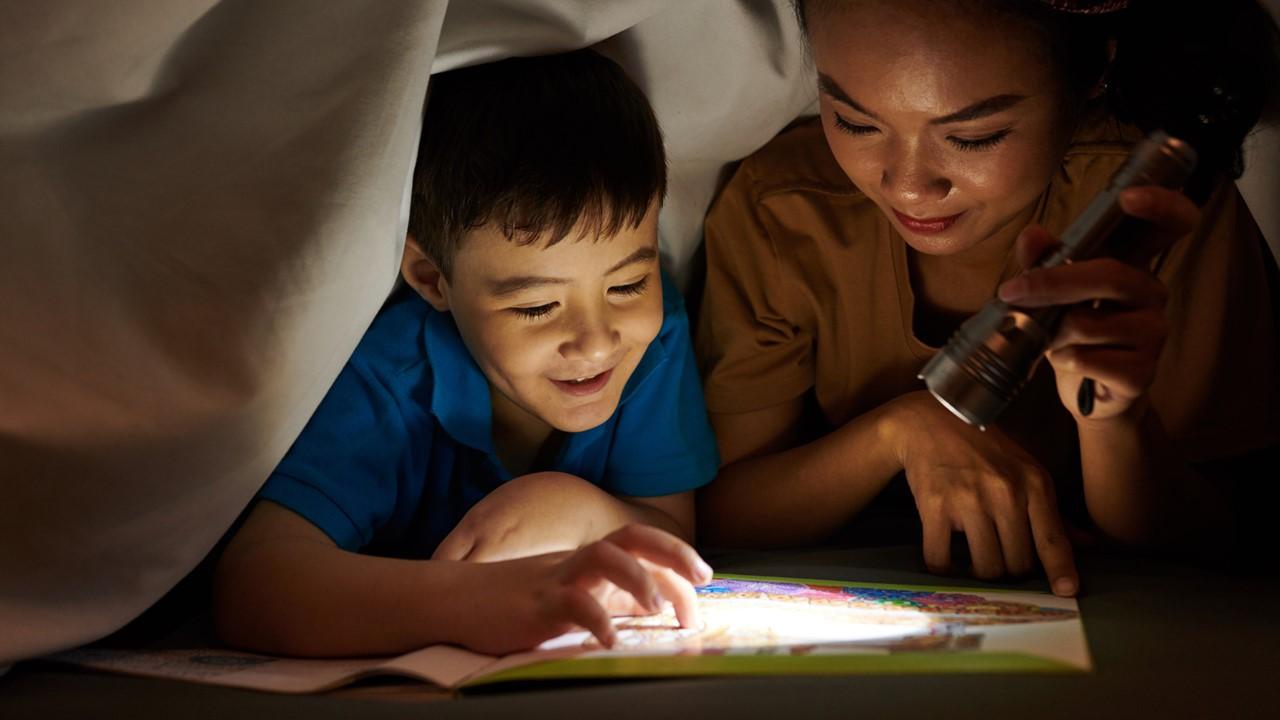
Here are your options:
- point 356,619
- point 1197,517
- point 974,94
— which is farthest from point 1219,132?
point 356,619

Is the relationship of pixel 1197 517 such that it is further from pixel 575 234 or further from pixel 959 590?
pixel 575 234

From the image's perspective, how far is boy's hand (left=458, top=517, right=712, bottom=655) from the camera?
2.44 ft

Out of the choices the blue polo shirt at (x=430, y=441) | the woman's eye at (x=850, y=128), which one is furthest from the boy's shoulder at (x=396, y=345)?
the woman's eye at (x=850, y=128)

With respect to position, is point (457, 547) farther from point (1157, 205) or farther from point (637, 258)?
point (1157, 205)

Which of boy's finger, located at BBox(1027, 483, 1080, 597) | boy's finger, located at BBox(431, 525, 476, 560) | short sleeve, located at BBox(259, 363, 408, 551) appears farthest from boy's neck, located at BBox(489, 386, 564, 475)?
boy's finger, located at BBox(1027, 483, 1080, 597)

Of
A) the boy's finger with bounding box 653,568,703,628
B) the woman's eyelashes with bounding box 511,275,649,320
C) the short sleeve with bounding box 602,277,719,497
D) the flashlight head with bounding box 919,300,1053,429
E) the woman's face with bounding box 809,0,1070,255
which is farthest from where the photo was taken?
the short sleeve with bounding box 602,277,719,497

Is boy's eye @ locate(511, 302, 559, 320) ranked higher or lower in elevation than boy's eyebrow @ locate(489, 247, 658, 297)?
lower

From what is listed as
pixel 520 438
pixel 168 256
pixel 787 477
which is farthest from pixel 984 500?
pixel 168 256

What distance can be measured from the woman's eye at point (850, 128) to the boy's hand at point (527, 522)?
0.35 m

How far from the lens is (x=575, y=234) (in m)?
0.97

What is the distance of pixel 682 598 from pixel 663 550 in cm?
3

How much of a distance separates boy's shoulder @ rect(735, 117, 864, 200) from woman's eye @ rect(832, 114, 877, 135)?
20 centimetres

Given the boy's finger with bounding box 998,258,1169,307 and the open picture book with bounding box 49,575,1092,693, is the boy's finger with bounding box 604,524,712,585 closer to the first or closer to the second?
the open picture book with bounding box 49,575,1092,693

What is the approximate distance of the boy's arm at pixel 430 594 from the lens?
0.76 m
